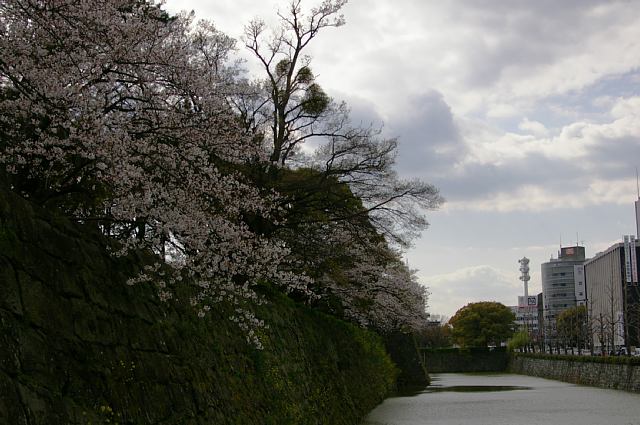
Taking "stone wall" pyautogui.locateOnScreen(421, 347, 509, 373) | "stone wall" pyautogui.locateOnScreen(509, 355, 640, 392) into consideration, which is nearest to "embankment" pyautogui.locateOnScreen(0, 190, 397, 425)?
"stone wall" pyautogui.locateOnScreen(509, 355, 640, 392)

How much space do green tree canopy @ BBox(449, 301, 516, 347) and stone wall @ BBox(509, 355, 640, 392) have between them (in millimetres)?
25658

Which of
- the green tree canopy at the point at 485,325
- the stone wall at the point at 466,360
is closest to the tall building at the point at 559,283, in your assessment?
the green tree canopy at the point at 485,325

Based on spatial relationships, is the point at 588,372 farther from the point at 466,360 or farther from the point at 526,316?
the point at 526,316

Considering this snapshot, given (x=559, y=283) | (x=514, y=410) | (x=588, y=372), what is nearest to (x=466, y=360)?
(x=588, y=372)

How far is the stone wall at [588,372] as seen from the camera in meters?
36.6

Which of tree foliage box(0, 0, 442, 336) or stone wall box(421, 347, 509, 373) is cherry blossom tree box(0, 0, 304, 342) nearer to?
tree foliage box(0, 0, 442, 336)

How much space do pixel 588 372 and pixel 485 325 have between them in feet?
171

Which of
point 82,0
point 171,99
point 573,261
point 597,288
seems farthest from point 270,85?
point 573,261

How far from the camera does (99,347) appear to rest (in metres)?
7.09

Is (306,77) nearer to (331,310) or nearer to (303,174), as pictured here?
(303,174)

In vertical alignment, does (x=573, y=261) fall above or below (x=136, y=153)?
above

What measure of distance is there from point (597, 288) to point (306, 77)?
401 feet

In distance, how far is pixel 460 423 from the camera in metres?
21.2

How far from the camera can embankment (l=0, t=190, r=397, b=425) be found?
5949 mm
